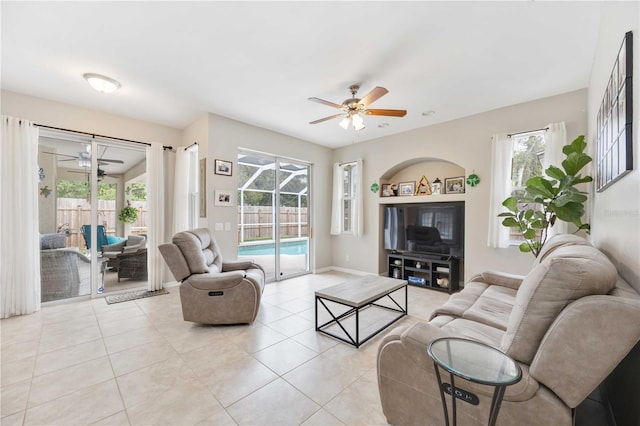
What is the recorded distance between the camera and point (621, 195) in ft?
4.91

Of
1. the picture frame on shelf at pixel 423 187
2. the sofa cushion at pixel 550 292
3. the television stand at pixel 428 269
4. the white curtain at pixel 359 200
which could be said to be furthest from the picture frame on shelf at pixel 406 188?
the sofa cushion at pixel 550 292

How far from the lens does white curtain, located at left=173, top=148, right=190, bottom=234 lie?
441cm

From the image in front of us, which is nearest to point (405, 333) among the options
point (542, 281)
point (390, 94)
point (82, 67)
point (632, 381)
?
point (542, 281)

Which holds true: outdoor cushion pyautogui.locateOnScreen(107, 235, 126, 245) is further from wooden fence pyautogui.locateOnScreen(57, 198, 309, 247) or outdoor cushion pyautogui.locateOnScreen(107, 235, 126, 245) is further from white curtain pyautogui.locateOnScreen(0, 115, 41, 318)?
white curtain pyautogui.locateOnScreen(0, 115, 41, 318)

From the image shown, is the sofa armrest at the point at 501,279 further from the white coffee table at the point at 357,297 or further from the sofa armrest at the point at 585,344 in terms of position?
the sofa armrest at the point at 585,344

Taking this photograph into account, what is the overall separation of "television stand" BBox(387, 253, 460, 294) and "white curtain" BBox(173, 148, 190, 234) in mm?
3771

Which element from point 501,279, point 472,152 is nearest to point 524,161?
point 472,152

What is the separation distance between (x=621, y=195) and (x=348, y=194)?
4443 millimetres

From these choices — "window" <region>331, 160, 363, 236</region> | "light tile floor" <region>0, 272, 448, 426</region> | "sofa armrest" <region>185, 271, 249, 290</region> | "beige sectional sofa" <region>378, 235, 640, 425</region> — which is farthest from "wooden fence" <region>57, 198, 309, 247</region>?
"beige sectional sofa" <region>378, 235, 640, 425</region>

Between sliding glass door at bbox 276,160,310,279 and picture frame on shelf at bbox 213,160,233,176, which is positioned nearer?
picture frame on shelf at bbox 213,160,233,176

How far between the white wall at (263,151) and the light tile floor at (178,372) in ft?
4.92

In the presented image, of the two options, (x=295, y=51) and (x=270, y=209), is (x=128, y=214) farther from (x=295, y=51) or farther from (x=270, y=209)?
(x=295, y=51)

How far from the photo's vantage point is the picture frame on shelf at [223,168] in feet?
13.3

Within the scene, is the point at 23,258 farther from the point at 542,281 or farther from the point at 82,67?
the point at 542,281
